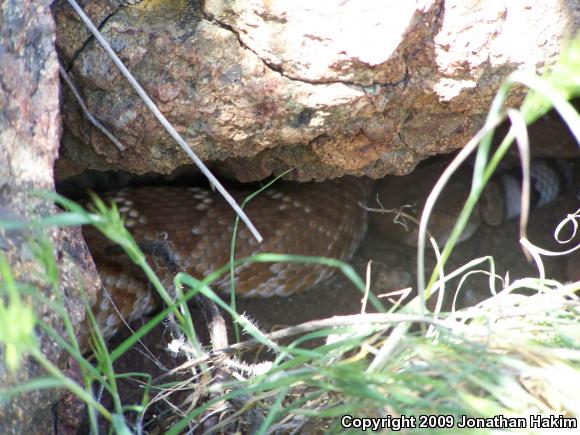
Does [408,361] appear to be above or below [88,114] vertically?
below

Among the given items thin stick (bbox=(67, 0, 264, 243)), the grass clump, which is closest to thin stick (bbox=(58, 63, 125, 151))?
thin stick (bbox=(67, 0, 264, 243))

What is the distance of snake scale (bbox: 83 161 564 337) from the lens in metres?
2.29

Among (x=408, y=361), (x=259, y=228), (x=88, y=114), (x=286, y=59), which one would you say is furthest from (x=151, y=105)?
(x=259, y=228)

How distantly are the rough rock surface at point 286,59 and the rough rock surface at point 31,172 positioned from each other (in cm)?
24

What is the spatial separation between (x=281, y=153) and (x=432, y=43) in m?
0.56

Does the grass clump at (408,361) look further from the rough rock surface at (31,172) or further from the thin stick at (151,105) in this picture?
the thin stick at (151,105)

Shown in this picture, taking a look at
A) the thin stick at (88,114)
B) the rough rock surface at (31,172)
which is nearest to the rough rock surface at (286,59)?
the thin stick at (88,114)

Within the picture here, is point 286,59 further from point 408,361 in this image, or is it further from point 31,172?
point 408,361

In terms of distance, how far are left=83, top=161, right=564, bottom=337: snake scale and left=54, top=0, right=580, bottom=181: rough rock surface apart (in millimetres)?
598

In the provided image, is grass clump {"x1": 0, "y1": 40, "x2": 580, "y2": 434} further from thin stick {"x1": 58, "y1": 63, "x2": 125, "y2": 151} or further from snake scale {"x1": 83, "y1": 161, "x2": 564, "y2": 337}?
snake scale {"x1": 83, "y1": 161, "x2": 564, "y2": 337}

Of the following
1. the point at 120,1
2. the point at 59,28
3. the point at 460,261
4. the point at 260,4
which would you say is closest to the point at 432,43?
the point at 260,4

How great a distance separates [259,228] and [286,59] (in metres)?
1.01

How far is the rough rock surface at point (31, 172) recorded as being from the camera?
4.11 ft

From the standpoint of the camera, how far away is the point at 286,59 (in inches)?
65.9
